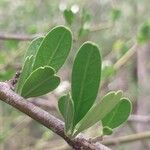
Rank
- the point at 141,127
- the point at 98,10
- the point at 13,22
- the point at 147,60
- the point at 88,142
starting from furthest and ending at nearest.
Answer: the point at 147,60
the point at 141,127
the point at 98,10
the point at 13,22
the point at 88,142

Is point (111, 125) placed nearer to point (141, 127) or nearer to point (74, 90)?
point (74, 90)

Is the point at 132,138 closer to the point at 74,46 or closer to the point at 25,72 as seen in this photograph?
the point at 74,46

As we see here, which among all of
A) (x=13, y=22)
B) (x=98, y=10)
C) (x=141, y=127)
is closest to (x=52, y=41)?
(x=13, y=22)

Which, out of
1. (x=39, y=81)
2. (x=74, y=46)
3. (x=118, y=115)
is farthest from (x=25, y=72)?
(x=74, y=46)

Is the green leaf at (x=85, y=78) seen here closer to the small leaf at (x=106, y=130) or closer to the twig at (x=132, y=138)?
the small leaf at (x=106, y=130)

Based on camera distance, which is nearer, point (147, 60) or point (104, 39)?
point (104, 39)
